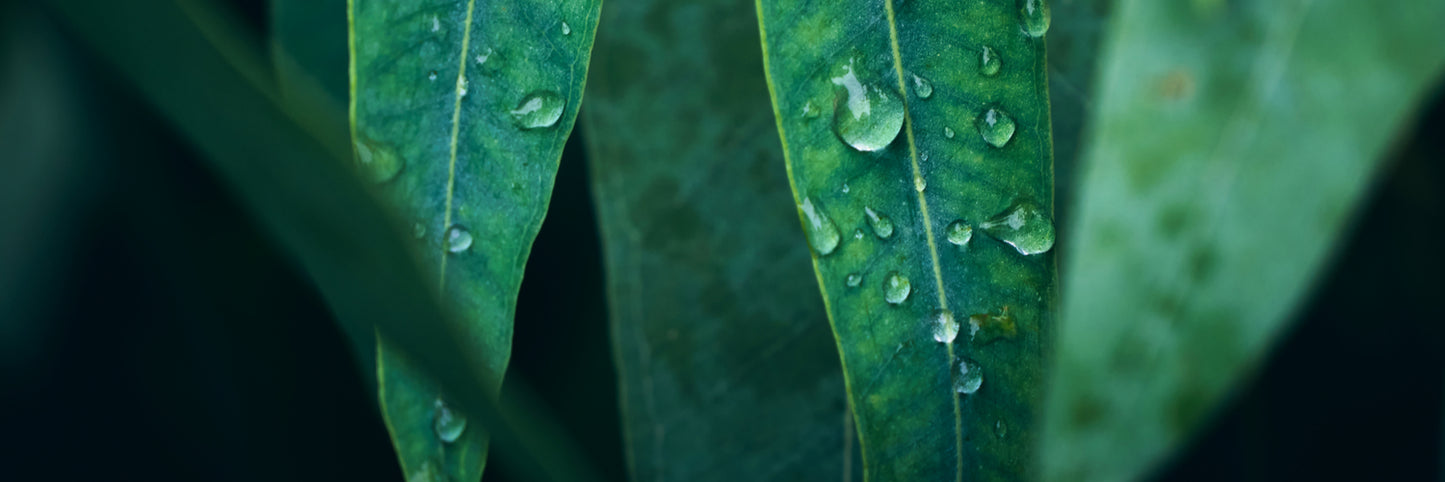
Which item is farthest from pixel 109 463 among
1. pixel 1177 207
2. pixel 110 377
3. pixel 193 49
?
pixel 1177 207

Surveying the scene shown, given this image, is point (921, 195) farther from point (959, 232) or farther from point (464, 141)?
point (464, 141)

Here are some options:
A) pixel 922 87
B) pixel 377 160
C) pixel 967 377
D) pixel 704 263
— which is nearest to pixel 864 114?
A: pixel 922 87

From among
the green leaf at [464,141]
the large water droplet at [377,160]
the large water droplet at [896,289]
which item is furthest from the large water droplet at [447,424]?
the large water droplet at [896,289]

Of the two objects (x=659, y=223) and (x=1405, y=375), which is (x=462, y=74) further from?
(x=1405, y=375)

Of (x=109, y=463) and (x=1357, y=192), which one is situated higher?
(x=1357, y=192)

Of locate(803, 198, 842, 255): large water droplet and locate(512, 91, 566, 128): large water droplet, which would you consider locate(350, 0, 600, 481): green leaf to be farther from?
locate(803, 198, 842, 255): large water droplet

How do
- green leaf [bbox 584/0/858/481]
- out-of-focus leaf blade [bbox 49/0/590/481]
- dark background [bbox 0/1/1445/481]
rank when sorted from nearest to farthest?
out-of-focus leaf blade [bbox 49/0/590/481] → green leaf [bbox 584/0/858/481] → dark background [bbox 0/1/1445/481]

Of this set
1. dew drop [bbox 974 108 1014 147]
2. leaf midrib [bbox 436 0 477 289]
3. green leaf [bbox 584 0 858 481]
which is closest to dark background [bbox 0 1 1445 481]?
green leaf [bbox 584 0 858 481]
